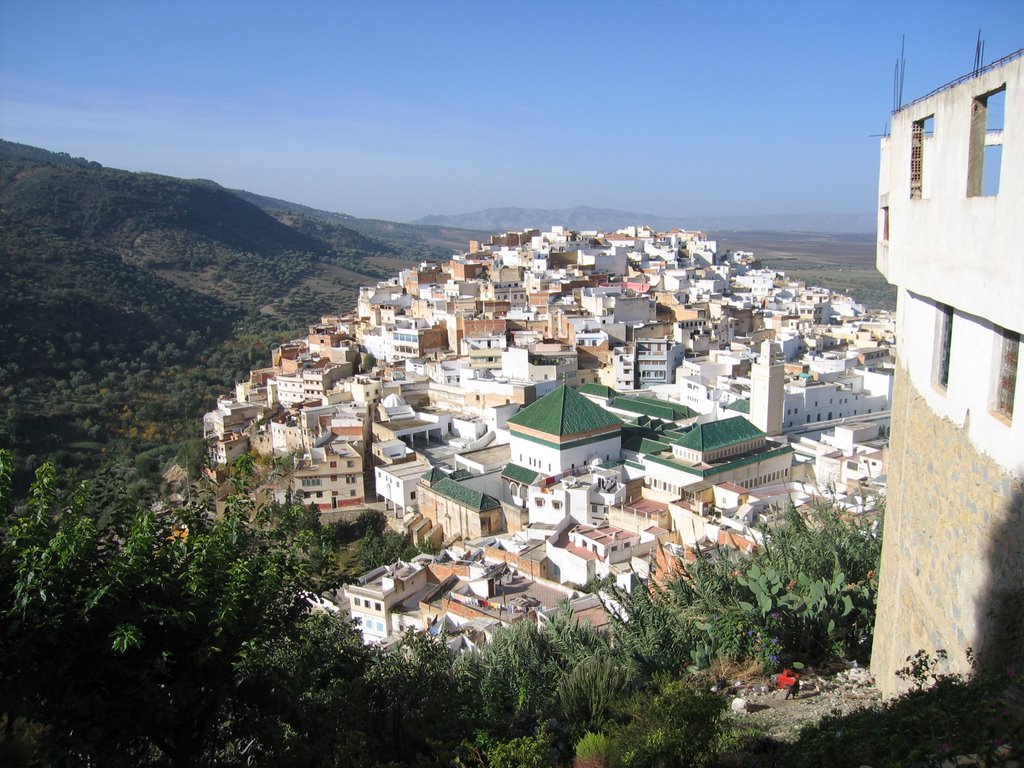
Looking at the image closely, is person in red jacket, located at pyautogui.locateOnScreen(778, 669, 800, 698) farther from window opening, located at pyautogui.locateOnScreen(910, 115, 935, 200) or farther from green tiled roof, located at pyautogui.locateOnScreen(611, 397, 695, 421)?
green tiled roof, located at pyautogui.locateOnScreen(611, 397, 695, 421)

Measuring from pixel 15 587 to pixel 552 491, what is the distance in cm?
1073

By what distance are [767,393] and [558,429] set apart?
15.0 ft

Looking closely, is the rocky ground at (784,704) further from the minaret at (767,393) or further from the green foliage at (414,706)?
the minaret at (767,393)

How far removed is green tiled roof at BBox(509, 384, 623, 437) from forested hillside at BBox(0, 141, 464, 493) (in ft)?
38.1

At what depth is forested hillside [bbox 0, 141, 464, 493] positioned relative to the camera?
24359 mm

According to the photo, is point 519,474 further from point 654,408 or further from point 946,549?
point 946,549

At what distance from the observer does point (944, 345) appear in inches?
105

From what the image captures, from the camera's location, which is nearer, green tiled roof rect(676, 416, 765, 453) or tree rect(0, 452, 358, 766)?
tree rect(0, 452, 358, 766)

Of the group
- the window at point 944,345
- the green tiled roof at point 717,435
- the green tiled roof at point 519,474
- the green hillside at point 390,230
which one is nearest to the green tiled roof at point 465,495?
the green tiled roof at point 519,474

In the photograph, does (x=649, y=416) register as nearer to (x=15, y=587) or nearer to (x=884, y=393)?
(x=884, y=393)

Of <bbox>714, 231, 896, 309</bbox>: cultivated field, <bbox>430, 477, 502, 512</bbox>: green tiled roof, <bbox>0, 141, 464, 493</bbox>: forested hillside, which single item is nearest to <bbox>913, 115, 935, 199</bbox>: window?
<bbox>430, 477, 502, 512</bbox>: green tiled roof

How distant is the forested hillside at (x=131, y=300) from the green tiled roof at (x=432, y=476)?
970cm

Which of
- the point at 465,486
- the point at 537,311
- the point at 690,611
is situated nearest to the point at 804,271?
the point at 537,311

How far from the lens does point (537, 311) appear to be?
25.8m
